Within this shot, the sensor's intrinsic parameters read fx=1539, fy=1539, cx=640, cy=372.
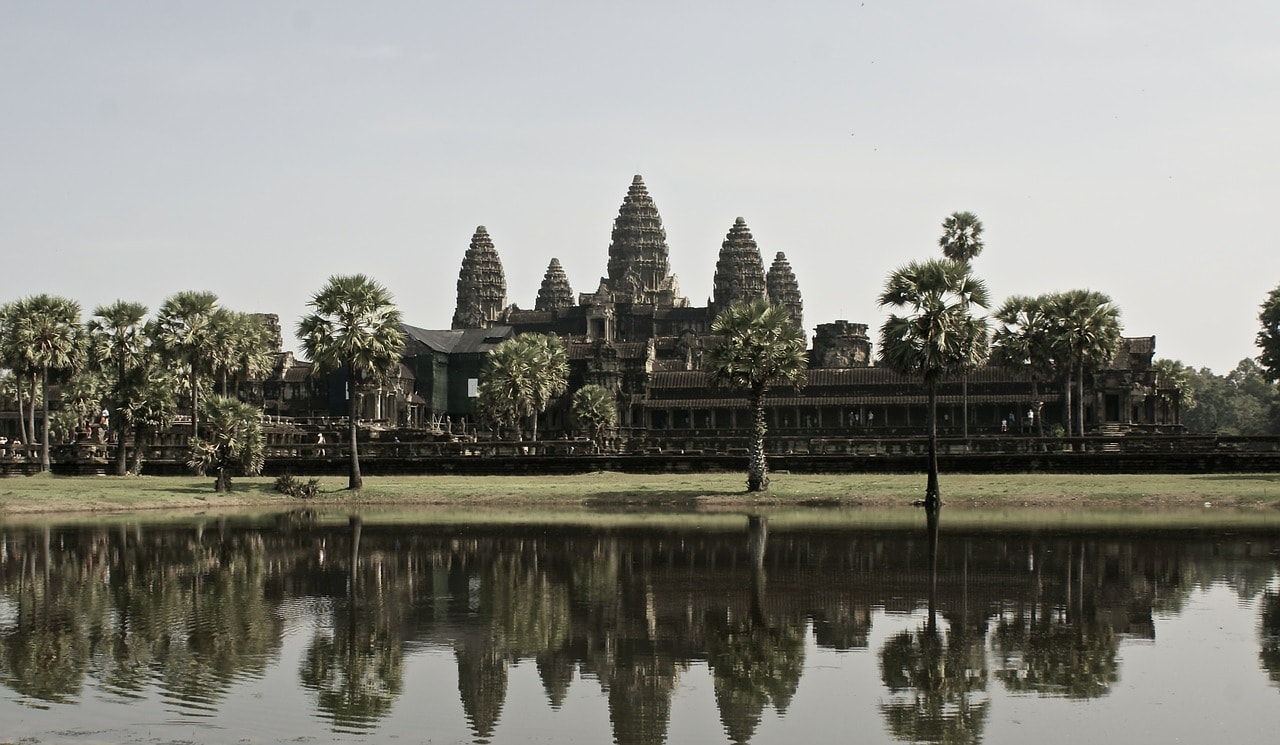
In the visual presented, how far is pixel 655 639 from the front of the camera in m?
24.3

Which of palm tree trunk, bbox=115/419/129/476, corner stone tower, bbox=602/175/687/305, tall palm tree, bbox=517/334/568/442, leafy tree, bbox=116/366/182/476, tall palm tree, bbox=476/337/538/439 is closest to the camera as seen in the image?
leafy tree, bbox=116/366/182/476

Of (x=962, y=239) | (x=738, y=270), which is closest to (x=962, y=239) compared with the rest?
(x=962, y=239)

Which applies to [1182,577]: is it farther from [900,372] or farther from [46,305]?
[46,305]

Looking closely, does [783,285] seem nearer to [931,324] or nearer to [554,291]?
[554,291]

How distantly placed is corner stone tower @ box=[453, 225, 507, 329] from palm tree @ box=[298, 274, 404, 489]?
11193 centimetres

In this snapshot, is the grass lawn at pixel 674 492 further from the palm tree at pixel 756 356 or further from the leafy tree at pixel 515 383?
the leafy tree at pixel 515 383

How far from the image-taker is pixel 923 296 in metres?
52.2

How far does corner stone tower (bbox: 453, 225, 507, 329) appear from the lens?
178m

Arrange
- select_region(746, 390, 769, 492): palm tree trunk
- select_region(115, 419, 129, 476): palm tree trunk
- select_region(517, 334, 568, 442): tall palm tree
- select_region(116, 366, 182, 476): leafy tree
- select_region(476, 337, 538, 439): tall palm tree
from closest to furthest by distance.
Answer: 1. select_region(746, 390, 769, 492): palm tree trunk
2. select_region(116, 366, 182, 476): leafy tree
3. select_region(115, 419, 129, 476): palm tree trunk
4. select_region(476, 337, 538, 439): tall palm tree
5. select_region(517, 334, 568, 442): tall palm tree

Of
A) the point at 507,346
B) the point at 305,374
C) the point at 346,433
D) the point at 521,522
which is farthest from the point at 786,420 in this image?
the point at 521,522

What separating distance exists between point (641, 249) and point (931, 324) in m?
127

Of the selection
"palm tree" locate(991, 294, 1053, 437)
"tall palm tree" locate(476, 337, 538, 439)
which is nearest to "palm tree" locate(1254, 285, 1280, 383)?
"palm tree" locate(991, 294, 1053, 437)

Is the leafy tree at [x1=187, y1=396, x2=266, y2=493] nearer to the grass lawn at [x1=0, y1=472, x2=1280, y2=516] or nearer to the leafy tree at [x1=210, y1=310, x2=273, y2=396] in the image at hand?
the grass lawn at [x1=0, y1=472, x2=1280, y2=516]

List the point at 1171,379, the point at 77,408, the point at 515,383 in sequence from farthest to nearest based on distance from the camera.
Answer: the point at 1171,379, the point at 77,408, the point at 515,383
